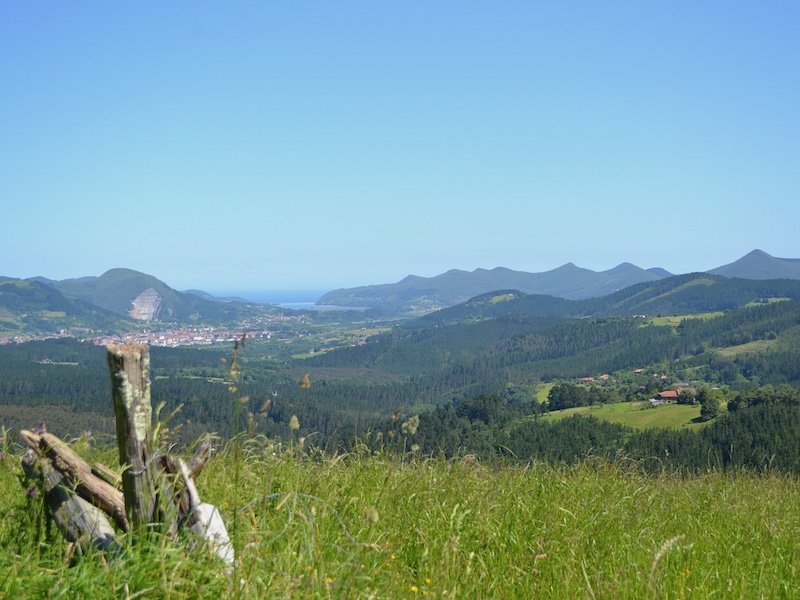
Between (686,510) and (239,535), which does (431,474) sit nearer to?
(686,510)

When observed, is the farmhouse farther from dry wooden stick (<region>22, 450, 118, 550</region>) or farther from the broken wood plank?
dry wooden stick (<region>22, 450, 118, 550</region>)

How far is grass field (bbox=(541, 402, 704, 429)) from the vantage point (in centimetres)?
8475

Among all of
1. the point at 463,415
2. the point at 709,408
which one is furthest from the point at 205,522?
the point at 463,415

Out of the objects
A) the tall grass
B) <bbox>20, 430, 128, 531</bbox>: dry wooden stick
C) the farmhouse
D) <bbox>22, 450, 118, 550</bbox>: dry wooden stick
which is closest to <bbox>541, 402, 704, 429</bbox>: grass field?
the farmhouse

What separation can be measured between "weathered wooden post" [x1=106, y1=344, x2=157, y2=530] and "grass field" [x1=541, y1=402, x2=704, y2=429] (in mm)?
84490

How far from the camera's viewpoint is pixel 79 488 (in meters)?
4.25

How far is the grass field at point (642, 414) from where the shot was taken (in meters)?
84.8

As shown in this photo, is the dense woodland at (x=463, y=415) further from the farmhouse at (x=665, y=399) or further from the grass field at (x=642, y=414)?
the grass field at (x=642, y=414)

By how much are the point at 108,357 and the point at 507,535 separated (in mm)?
3162

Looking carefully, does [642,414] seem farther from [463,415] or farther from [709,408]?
[463,415]

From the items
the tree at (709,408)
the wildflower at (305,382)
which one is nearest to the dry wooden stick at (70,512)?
the wildflower at (305,382)

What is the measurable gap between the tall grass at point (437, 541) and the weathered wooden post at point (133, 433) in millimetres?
222

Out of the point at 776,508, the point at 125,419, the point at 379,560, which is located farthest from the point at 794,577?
the point at 125,419

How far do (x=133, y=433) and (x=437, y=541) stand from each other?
7.59ft
